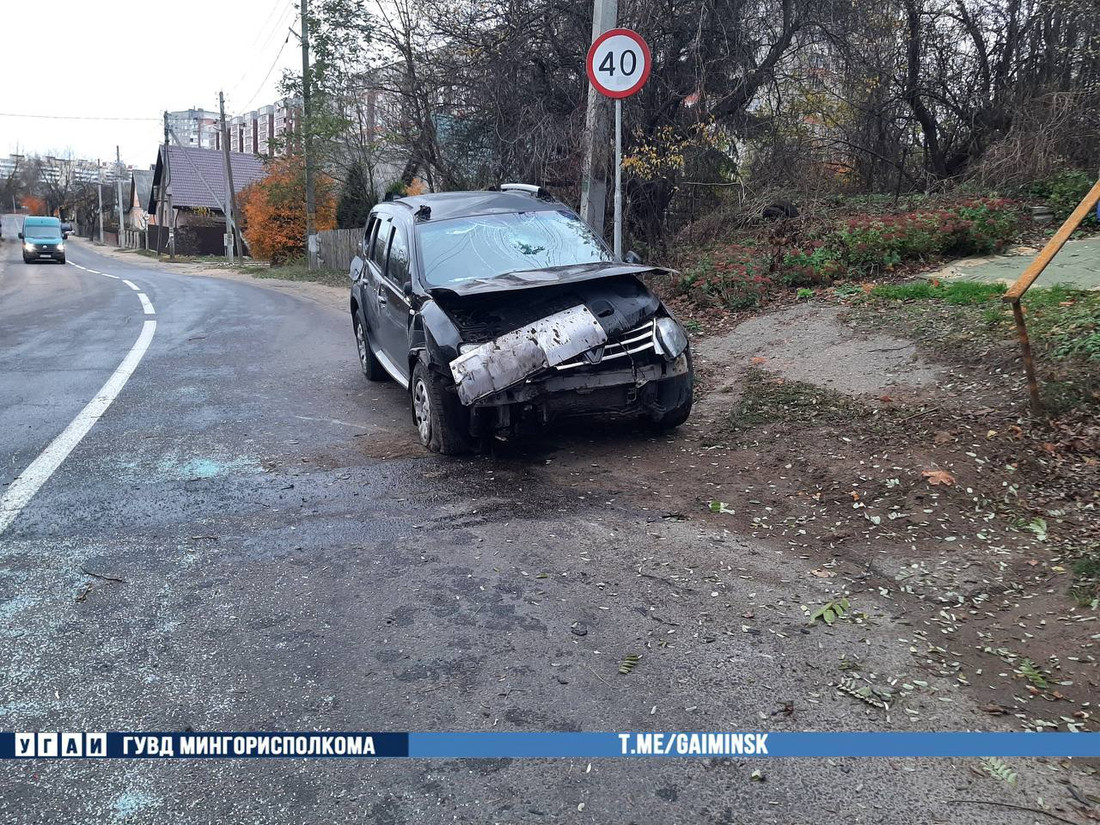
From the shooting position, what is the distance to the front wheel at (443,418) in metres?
5.85

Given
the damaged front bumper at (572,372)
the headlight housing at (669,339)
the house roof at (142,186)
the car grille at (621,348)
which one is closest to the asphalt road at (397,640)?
the damaged front bumper at (572,372)

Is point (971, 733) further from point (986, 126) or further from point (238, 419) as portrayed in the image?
point (986, 126)

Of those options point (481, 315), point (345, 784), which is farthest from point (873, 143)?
point (345, 784)

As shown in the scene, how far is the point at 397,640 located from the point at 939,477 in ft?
10.7

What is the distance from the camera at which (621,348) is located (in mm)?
5883

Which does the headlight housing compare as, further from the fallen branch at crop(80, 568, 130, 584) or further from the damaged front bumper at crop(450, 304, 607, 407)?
the fallen branch at crop(80, 568, 130, 584)

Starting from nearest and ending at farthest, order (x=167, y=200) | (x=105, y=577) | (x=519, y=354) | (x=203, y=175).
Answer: (x=105, y=577), (x=519, y=354), (x=203, y=175), (x=167, y=200)

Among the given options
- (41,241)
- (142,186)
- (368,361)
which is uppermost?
(142,186)

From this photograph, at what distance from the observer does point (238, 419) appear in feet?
23.9

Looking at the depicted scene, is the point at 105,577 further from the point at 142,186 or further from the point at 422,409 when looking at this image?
the point at 142,186

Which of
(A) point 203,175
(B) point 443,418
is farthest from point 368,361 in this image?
Answer: (A) point 203,175

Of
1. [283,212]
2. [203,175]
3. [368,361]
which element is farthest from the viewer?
[203,175]

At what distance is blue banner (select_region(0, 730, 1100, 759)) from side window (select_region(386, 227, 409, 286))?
4573mm

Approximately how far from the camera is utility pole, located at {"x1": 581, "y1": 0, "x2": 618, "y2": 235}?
397 inches
